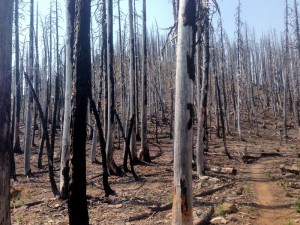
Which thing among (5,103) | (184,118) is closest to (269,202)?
(184,118)

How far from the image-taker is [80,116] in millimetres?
5254

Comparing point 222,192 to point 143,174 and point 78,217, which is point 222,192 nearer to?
point 143,174

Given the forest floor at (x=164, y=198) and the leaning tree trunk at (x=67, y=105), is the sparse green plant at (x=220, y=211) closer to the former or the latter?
the forest floor at (x=164, y=198)

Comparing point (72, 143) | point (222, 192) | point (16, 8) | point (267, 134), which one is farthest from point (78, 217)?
point (267, 134)

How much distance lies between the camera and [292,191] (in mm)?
10062

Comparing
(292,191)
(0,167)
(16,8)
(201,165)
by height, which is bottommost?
(292,191)

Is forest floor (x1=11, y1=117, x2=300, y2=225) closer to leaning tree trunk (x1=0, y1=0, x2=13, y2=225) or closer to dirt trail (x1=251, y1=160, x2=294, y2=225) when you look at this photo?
dirt trail (x1=251, y1=160, x2=294, y2=225)

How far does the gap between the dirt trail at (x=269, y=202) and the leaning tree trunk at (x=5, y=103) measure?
19.0ft

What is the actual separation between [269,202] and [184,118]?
16.9ft

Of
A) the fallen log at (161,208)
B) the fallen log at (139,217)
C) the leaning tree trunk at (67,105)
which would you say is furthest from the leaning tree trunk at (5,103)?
the leaning tree trunk at (67,105)

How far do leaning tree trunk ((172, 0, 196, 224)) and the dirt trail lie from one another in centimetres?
292

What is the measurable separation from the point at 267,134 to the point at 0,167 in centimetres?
3327

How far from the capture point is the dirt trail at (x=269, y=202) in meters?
7.39

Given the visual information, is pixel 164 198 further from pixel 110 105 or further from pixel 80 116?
pixel 80 116
